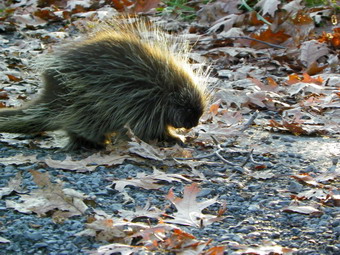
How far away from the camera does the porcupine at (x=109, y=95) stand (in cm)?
420

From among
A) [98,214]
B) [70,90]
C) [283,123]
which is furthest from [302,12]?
[98,214]

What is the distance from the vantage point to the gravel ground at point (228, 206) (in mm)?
2592

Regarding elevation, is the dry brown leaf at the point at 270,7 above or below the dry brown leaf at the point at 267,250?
above

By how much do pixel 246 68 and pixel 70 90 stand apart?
2959 mm

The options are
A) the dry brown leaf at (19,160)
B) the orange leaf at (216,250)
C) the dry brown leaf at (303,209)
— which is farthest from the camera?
the dry brown leaf at (19,160)

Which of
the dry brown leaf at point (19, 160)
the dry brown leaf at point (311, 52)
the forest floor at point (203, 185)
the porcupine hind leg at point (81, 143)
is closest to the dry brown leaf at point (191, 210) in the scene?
the forest floor at point (203, 185)

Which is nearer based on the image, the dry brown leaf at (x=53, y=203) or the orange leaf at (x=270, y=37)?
the dry brown leaf at (x=53, y=203)

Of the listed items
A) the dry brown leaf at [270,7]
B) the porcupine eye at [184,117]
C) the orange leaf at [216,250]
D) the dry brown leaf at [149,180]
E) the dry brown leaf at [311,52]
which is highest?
the dry brown leaf at [270,7]

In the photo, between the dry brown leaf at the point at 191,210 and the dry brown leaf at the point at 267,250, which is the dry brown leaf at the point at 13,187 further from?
the dry brown leaf at the point at 267,250

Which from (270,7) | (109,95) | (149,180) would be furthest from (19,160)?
(270,7)

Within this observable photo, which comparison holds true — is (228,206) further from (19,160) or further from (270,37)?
(270,37)

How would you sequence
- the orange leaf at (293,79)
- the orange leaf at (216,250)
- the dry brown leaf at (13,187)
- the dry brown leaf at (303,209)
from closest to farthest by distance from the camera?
1. the orange leaf at (216,250)
2. the dry brown leaf at (303,209)
3. the dry brown leaf at (13,187)
4. the orange leaf at (293,79)

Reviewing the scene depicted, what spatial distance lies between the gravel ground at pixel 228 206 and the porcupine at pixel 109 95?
0.85 ft

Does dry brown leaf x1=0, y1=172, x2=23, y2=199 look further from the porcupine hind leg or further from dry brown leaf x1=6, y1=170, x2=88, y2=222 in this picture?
the porcupine hind leg
